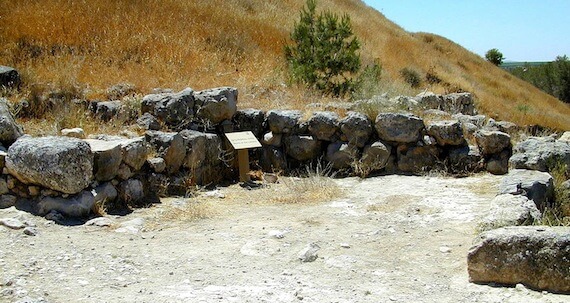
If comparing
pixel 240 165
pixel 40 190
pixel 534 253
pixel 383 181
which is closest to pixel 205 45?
pixel 240 165

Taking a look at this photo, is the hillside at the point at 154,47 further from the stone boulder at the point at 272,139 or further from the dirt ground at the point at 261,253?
the dirt ground at the point at 261,253

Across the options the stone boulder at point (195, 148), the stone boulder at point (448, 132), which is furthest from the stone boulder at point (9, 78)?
the stone boulder at point (448, 132)

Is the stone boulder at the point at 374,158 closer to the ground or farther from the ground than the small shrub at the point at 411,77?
closer to the ground

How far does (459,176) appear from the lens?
782 cm

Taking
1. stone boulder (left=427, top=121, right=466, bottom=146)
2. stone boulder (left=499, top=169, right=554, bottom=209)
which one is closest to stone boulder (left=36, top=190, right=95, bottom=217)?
stone boulder (left=499, top=169, right=554, bottom=209)

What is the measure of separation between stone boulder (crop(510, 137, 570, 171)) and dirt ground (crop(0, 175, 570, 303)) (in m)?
0.53

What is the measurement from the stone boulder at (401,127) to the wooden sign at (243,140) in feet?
6.26

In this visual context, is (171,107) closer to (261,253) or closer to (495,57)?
(261,253)

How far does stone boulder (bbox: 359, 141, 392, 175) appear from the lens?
813cm

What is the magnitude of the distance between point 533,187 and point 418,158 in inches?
106

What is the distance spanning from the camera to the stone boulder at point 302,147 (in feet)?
27.8

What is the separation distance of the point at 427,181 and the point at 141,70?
560 cm

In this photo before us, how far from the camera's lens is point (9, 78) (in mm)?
8305

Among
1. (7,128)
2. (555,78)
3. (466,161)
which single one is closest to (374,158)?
(466,161)
